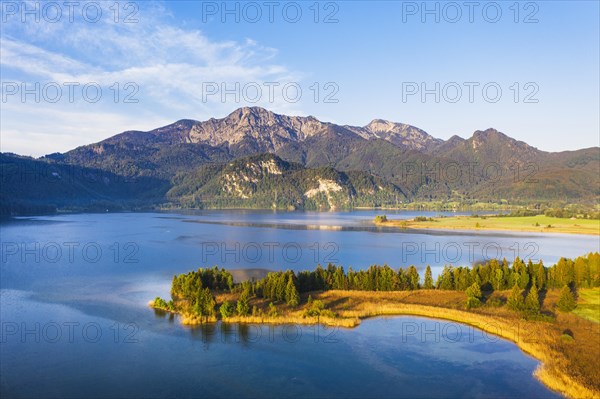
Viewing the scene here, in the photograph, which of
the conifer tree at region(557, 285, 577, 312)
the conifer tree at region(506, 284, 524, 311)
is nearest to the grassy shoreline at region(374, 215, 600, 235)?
the conifer tree at region(557, 285, 577, 312)

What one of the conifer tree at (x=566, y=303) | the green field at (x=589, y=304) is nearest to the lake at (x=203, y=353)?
the conifer tree at (x=566, y=303)

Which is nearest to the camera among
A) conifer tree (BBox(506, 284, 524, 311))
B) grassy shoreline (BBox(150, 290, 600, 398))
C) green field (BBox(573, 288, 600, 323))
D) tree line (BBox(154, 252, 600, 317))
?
grassy shoreline (BBox(150, 290, 600, 398))

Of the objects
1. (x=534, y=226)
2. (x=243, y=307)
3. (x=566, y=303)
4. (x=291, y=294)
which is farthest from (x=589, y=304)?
(x=534, y=226)

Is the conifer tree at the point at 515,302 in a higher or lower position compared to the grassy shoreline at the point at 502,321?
higher

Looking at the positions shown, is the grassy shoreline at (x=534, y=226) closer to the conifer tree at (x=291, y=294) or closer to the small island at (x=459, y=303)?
the small island at (x=459, y=303)

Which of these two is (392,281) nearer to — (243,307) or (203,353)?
(243,307)

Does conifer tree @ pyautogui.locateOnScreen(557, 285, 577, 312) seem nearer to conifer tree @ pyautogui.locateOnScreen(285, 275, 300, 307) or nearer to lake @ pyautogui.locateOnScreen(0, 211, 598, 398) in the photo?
lake @ pyautogui.locateOnScreen(0, 211, 598, 398)

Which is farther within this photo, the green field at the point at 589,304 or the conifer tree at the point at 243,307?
the green field at the point at 589,304
